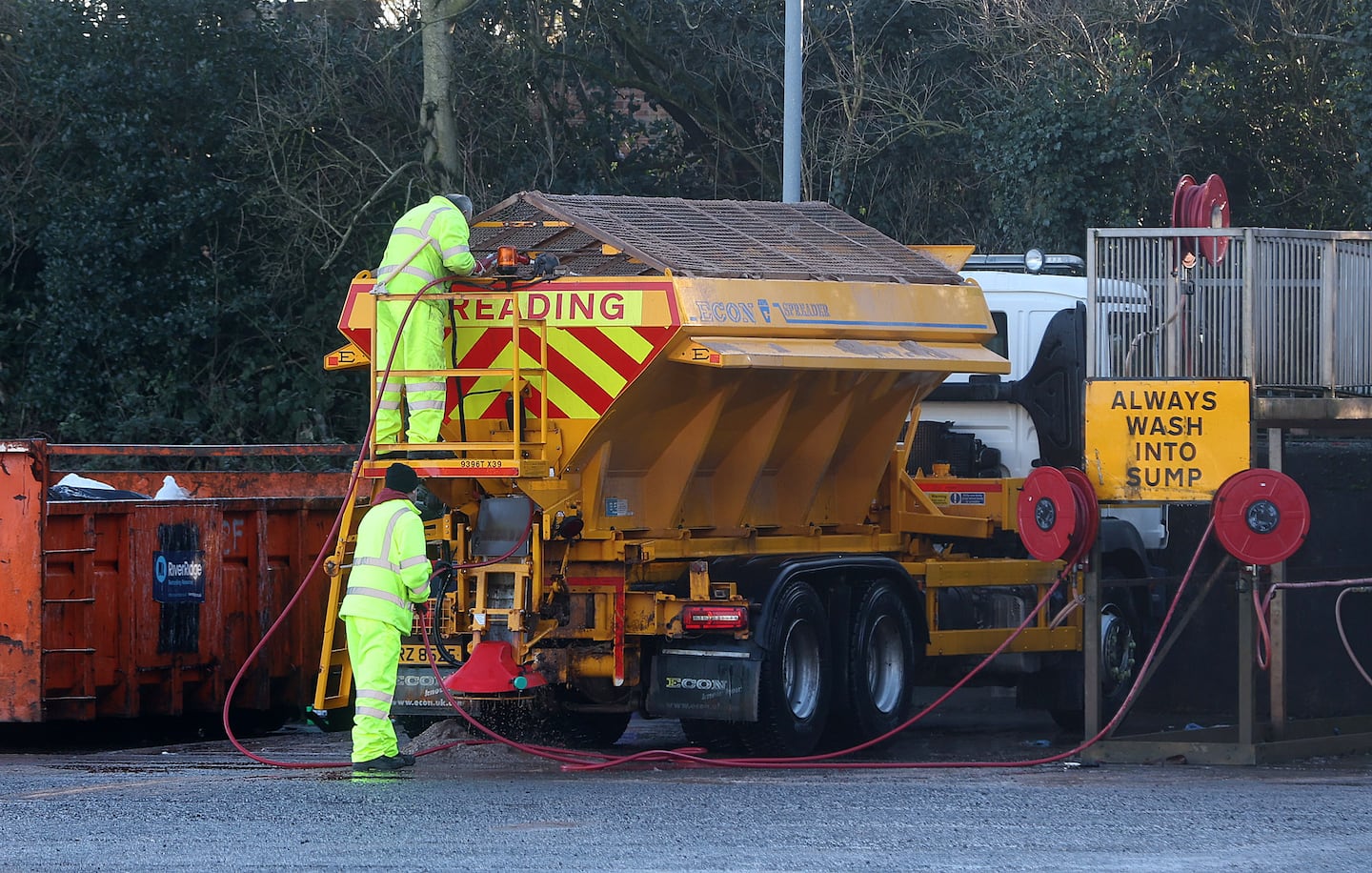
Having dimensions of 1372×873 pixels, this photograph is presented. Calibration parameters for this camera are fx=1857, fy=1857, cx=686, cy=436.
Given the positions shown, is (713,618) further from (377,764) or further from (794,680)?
(377,764)

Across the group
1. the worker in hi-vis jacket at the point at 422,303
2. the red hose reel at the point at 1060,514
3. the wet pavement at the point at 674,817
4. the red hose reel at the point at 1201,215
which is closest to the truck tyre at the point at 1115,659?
the wet pavement at the point at 674,817

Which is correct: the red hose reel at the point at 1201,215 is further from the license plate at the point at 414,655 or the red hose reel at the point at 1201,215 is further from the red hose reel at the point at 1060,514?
the license plate at the point at 414,655

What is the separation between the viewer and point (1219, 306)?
10219 millimetres

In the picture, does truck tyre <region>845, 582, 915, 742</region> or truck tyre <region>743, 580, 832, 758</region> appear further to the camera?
truck tyre <region>845, 582, 915, 742</region>

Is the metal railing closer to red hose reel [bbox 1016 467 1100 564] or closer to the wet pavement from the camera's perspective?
red hose reel [bbox 1016 467 1100 564]

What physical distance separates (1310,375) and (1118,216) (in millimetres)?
8566

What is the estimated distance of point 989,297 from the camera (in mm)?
12195

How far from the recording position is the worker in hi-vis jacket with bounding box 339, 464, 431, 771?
908 cm

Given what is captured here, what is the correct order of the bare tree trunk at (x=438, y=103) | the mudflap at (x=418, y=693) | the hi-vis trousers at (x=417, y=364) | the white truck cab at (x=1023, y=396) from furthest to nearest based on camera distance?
1. the bare tree trunk at (x=438, y=103)
2. the white truck cab at (x=1023, y=396)
3. the mudflap at (x=418, y=693)
4. the hi-vis trousers at (x=417, y=364)

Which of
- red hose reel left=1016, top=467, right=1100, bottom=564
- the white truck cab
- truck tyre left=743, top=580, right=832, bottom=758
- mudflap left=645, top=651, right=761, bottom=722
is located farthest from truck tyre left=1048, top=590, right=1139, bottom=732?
mudflap left=645, top=651, right=761, bottom=722

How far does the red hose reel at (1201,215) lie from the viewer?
10164 mm

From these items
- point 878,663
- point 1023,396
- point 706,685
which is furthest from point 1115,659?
point 706,685

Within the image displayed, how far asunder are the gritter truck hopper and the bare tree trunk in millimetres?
8363

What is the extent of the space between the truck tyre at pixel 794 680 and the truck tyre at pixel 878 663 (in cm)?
23
